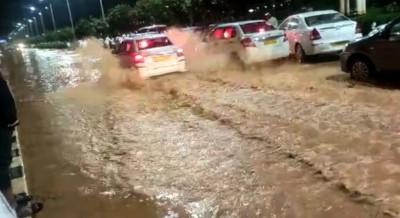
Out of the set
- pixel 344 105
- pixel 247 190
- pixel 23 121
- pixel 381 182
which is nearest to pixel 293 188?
pixel 247 190

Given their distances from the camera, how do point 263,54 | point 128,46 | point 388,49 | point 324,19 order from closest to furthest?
point 388,49
point 263,54
point 324,19
point 128,46

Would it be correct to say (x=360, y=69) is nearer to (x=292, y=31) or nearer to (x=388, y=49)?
(x=388, y=49)

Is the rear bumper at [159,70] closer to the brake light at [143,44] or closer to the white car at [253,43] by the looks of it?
the brake light at [143,44]

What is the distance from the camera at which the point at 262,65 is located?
16.7 meters

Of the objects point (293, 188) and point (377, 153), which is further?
point (377, 153)

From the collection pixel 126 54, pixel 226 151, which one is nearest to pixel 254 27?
pixel 126 54

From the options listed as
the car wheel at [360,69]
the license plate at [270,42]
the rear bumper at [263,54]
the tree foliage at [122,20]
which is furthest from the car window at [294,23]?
the tree foliage at [122,20]

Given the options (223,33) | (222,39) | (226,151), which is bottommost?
(226,151)

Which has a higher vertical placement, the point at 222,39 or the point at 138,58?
the point at 222,39

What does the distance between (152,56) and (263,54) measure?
322cm

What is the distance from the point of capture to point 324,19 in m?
16.0

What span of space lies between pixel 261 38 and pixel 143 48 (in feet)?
11.3

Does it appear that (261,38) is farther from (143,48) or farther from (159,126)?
(159,126)

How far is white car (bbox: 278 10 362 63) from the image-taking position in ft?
49.5
